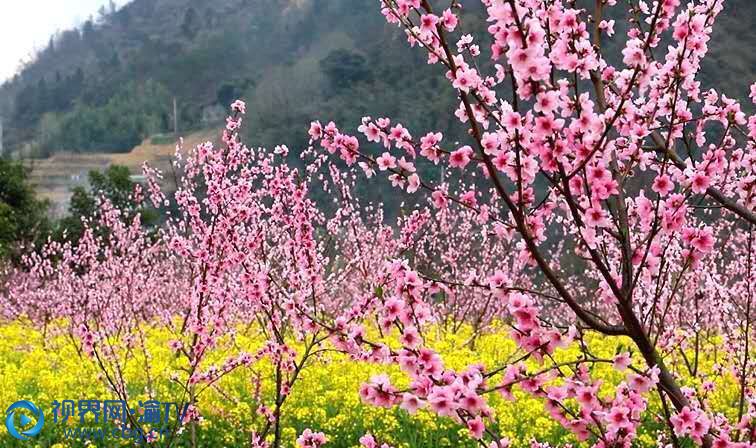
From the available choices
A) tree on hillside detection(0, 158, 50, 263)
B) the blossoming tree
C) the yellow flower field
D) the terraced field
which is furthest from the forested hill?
the blossoming tree

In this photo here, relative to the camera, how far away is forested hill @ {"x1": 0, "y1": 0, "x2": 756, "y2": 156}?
31.8 metres

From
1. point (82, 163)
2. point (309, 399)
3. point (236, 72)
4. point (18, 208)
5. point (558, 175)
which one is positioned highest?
point (236, 72)

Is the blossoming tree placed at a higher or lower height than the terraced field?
lower

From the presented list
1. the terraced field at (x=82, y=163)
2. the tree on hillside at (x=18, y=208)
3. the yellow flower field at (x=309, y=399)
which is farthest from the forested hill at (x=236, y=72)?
the yellow flower field at (x=309, y=399)

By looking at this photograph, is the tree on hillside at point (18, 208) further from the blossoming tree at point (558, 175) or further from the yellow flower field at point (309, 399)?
the blossoming tree at point (558, 175)

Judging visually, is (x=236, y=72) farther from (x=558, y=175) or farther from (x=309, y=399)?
(x=558, y=175)

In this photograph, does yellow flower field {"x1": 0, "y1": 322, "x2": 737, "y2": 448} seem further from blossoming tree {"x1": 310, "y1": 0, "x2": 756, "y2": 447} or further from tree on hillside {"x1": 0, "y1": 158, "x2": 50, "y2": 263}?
tree on hillside {"x1": 0, "y1": 158, "x2": 50, "y2": 263}

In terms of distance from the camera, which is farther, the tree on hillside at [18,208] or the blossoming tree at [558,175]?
the tree on hillside at [18,208]

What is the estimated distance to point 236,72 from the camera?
193 ft

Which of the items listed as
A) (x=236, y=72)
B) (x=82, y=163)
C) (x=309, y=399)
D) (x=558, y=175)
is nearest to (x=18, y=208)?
(x=309, y=399)

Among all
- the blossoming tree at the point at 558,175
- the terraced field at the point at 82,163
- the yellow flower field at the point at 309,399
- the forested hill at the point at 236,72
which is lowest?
the yellow flower field at the point at 309,399

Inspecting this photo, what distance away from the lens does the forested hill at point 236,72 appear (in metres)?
31.8

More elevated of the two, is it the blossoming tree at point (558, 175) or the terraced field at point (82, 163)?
the terraced field at point (82, 163)

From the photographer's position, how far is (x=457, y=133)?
25875 mm
